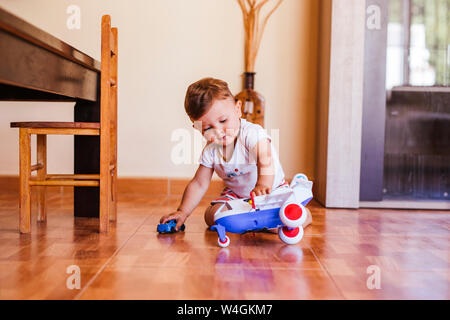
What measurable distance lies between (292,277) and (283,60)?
1.61 metres

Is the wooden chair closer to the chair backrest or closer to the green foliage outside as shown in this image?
the chair backrest

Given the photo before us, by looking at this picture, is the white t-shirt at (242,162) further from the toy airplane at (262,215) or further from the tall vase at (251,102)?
the tall vase at (251,102)

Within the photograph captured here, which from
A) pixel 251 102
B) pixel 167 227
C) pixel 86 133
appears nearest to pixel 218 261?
pixel 167 227

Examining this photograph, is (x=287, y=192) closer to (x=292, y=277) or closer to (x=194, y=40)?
(x=292, y=277)

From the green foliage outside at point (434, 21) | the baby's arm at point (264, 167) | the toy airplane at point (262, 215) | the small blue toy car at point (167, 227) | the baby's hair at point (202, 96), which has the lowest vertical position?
the small blue toy car at point (167, 227)

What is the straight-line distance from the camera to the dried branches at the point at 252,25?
2332 mm

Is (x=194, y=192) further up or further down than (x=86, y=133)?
further down

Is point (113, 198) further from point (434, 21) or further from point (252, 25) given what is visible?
point (434, 21)

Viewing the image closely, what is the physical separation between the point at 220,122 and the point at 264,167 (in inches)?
8.3

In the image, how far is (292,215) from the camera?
131 cm

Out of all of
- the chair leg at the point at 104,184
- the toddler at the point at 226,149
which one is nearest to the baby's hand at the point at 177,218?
the toddler at the point at 226,149

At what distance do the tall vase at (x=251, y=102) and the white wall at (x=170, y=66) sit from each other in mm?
100

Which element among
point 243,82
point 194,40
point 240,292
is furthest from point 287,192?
point 194,40
